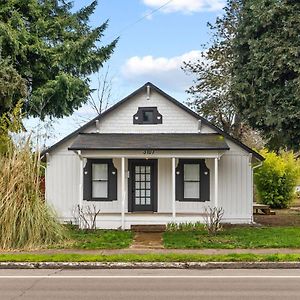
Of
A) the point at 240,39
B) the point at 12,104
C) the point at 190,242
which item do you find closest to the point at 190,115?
the point at 240,39

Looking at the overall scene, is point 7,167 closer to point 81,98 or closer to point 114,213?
point 114,213

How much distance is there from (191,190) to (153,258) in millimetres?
9097

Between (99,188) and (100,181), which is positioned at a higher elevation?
(100,181)

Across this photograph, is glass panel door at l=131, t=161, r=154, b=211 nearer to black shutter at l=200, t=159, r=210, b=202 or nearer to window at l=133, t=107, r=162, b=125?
window at l=133, t=107, r=162, b=125

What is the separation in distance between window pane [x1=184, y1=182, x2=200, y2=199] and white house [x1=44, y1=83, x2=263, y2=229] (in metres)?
0.04

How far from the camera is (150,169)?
22.3 m

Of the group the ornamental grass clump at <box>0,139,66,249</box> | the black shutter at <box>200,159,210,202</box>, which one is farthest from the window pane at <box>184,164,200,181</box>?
the ornamental grass clump at <box>0,139,66,249</box>

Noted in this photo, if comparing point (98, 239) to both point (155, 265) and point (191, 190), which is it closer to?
point (155, 265)

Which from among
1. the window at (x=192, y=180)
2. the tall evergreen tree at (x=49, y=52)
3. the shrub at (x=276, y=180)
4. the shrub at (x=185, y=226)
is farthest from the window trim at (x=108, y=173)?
the shrub at (x=276, y=180)

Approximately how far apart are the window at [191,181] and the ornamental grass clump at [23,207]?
7.04m

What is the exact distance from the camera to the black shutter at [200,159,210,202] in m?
21.9

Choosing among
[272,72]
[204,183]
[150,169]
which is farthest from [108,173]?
[272,72]

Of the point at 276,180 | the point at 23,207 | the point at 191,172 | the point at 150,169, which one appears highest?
the point at 150,169
